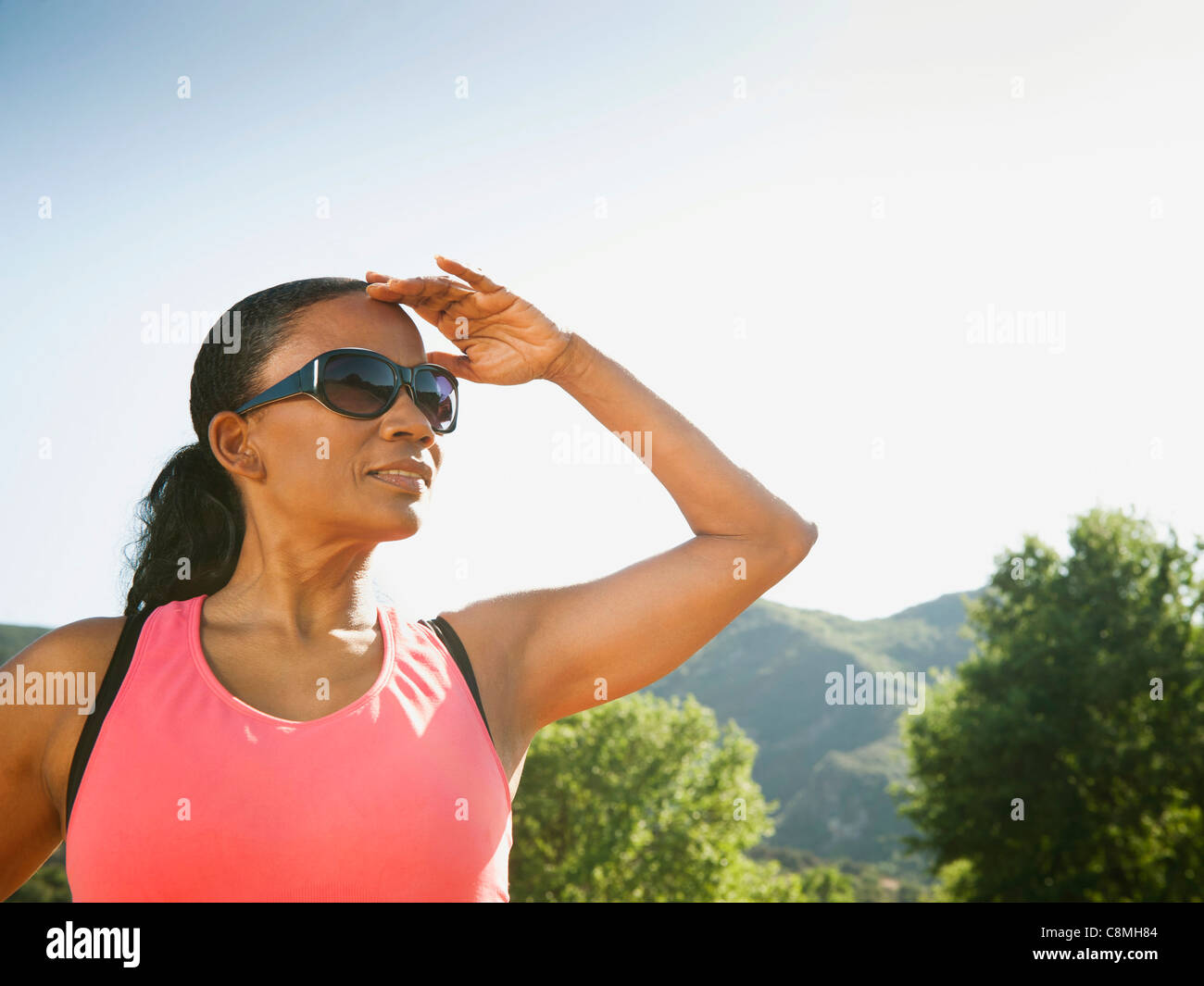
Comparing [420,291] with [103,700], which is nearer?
[103,700]

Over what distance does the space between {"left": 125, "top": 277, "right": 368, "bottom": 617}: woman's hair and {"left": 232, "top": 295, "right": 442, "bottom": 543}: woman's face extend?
7 centimetres

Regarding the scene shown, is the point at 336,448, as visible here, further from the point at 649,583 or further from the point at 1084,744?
the point at 1084,744

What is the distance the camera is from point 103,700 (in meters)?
2.01

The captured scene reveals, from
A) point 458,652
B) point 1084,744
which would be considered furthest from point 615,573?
point 1084,744

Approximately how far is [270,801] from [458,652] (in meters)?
0.60

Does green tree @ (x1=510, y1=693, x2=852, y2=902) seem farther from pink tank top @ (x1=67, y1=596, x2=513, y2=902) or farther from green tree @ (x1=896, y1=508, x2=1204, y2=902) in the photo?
pink tank top @ (x1=67, y1=596, x2=513, y2=902)

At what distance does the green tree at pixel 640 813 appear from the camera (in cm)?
2719

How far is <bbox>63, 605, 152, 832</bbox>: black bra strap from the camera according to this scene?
1.94 m

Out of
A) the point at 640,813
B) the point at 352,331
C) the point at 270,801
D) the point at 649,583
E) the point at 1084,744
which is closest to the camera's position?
the point at 270,801
